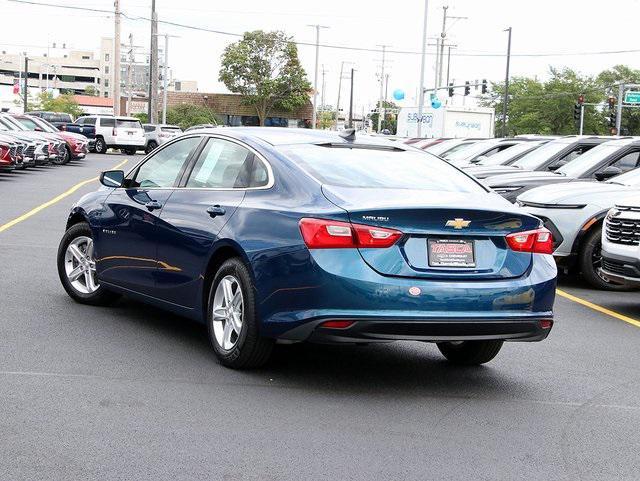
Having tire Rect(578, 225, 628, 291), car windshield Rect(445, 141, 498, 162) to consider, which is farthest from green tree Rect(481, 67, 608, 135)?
tire Rect(578, 225, 628, 291)

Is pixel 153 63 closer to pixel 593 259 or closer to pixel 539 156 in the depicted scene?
pixel 539 156

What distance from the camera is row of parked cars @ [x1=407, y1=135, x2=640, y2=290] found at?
10.3 metres

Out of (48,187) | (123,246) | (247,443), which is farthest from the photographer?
(48,187)

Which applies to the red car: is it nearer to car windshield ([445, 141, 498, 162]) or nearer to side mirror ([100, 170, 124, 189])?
car windshield ([445, 141, 498, 162])

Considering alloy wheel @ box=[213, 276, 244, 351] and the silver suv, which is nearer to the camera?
alloy wheel @ box=[213, 276, 244, 351]

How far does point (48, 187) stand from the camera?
2422 cm

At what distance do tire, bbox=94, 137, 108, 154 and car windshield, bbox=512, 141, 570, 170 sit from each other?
3339cm

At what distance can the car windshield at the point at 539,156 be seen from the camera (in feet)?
60.3

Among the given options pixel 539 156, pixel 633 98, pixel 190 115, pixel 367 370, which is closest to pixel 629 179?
pixel 539 156

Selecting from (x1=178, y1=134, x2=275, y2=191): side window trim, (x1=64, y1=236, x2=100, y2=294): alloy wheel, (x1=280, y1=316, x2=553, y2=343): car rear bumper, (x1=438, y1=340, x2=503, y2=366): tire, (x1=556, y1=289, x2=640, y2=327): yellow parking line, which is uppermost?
(x1=178, y1=134, x2=275, y2=191): side window trim

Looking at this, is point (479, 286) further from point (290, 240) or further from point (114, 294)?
point (114, 294)

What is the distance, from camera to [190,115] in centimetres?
8656

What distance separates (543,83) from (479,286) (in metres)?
103

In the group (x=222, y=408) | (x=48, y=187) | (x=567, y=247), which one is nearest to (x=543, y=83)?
(x=48, y=187)
